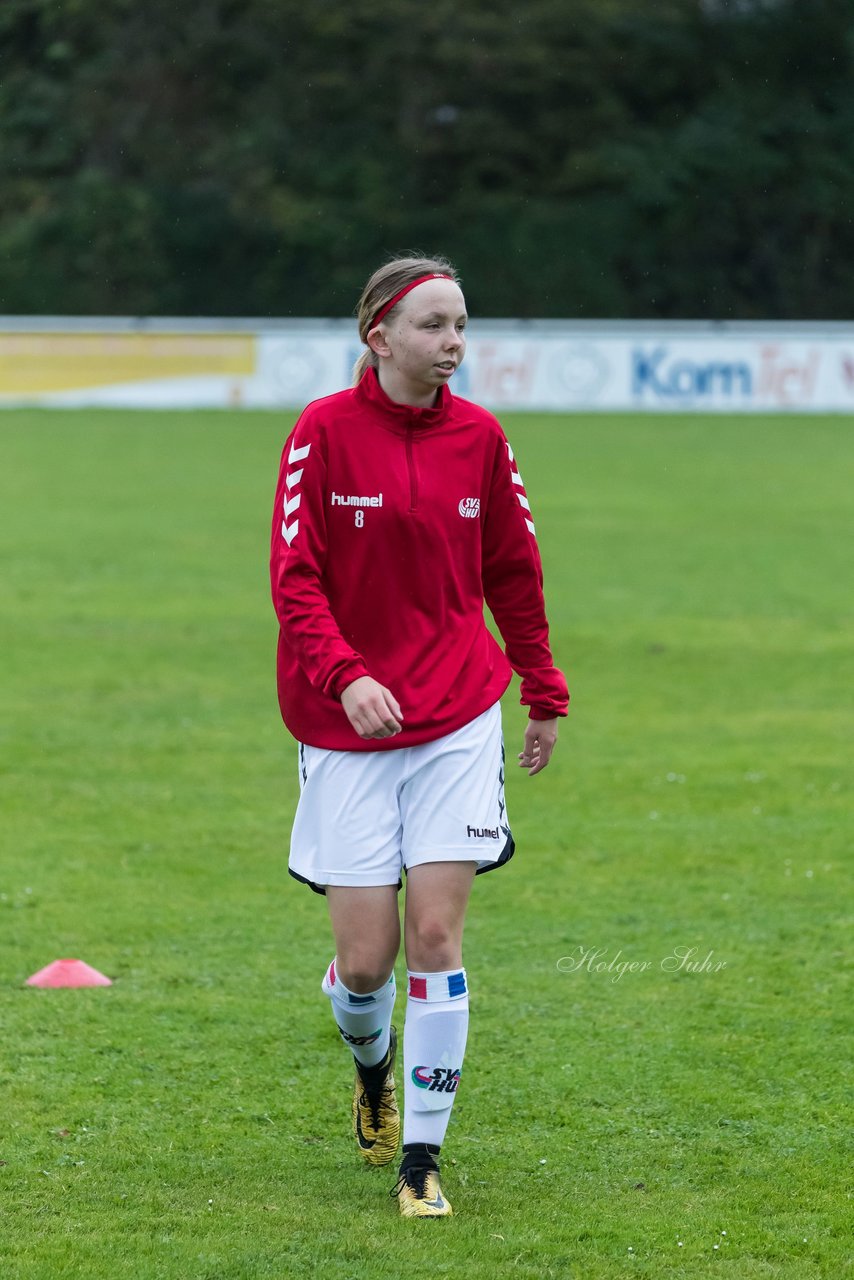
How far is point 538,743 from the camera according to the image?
4.54m

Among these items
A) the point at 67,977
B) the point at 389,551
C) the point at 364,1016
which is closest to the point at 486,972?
the point at 67,977

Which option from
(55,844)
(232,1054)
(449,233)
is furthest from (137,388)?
(232,1054)

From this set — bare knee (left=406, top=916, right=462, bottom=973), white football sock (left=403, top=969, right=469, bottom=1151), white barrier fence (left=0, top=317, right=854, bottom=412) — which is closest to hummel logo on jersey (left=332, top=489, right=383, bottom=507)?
bare knee (left=406, top=916, right=462, bottom=973)

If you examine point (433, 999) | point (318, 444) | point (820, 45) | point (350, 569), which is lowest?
point (433, 999)

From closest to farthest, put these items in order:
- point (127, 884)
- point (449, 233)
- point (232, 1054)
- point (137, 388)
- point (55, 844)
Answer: point (232, 1054) → point (127, 884) → point (55, 844) → point (137, 388) → point (449, 233)

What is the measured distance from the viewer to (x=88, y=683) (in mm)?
11102

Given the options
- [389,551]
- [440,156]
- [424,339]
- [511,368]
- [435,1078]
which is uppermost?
[440,156]

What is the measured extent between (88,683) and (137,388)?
72.9 feet

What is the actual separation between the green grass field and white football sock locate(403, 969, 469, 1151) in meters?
0.21

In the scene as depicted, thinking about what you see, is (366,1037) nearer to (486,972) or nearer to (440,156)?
(486,972)

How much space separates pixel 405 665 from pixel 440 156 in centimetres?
4996

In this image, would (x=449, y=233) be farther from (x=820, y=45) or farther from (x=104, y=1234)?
(x=104, y=1234)

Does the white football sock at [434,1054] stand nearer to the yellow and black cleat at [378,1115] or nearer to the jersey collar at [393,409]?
the yellow and black cleat at [378,1115]

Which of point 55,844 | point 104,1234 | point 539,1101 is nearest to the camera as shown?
point 104,1234
